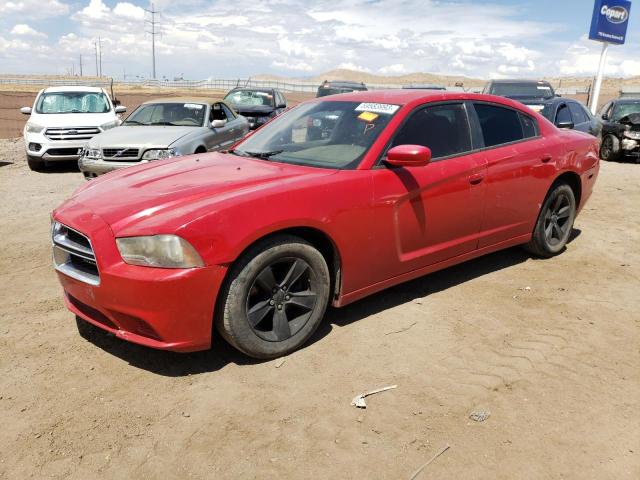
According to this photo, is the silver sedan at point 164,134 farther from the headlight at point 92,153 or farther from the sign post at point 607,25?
the sign post at point 607,25

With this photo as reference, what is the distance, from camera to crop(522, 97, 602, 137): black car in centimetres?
986

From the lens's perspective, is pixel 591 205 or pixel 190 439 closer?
pixel 190 439

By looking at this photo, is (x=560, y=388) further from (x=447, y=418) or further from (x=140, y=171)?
(x=140, y=171)

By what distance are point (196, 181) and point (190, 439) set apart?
1602 mm

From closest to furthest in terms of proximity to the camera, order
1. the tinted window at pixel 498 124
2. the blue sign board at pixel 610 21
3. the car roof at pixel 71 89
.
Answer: the tinted window at pixel 498 124, the car roof at pixel 71 89, the blue sign board at pixel 610 21

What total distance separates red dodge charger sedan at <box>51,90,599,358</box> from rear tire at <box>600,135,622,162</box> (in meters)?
9.39

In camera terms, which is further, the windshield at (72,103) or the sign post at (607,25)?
the sign post at (607,25)

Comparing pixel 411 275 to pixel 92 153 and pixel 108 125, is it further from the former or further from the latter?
pixel 108 125

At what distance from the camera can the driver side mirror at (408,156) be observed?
365cm

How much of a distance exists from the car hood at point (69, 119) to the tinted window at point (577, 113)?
9.05 meters

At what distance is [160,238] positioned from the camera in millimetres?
2996

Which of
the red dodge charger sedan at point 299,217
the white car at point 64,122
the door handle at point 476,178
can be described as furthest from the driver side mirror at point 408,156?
the white car at point 64,122

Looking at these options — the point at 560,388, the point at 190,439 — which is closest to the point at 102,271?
the point at 190,439

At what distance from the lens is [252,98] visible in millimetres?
16562
